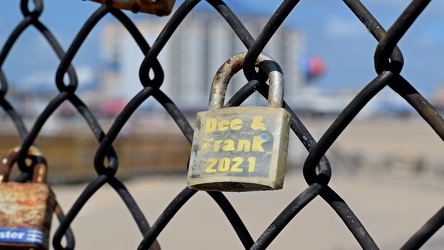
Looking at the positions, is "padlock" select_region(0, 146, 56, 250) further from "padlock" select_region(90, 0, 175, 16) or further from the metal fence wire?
"padlock" select_region(90, 0, 175, 16)

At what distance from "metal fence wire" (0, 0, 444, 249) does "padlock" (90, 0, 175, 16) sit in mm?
54

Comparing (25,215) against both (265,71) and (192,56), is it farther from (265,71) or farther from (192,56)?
(192,56)

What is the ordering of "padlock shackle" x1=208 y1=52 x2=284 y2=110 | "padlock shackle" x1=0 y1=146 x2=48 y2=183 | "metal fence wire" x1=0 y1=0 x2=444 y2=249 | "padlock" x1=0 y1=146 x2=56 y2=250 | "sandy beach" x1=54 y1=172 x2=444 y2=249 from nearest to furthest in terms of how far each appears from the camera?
"metal fence wire" x1=0 y1=0 x2=444 y2=249 < "padlock shackle" x1=208 y1=52 x2=284 y2=110 < "padlock" x1=0 y1=146 x2=56 y2=250 < "padlock shackle" x1=0 y1=146 x2=48 y2=183 < "sandy beach" x1=54 y1=172 x2=444 y2=249

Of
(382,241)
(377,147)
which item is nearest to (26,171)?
(382,241)

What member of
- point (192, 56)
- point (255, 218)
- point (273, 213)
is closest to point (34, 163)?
point (255, 218)

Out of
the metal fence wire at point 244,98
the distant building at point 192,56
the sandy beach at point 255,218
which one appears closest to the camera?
the metal fence wire at point 244,98

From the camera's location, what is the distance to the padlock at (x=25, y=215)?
45.1 inches

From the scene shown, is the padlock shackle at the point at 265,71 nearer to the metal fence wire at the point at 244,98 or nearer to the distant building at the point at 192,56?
the metal fence wire at the point at 244,98

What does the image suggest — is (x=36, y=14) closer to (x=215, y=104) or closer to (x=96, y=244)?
(x=215, y=104)

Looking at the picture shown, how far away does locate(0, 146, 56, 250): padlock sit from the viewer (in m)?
1.15

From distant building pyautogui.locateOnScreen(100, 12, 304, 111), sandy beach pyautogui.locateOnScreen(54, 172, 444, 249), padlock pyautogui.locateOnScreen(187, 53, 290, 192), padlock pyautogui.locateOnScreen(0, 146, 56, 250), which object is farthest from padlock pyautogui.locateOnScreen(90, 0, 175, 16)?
distant building pyautogui.locateOnScreen(100, 12, 304, 111)

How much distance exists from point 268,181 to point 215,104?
171 millimetres

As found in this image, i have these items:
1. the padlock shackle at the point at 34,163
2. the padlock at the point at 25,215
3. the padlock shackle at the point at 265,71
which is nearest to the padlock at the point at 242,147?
the padlock shackle at the point at 265,71

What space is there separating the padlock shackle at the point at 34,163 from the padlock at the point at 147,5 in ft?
1.30
